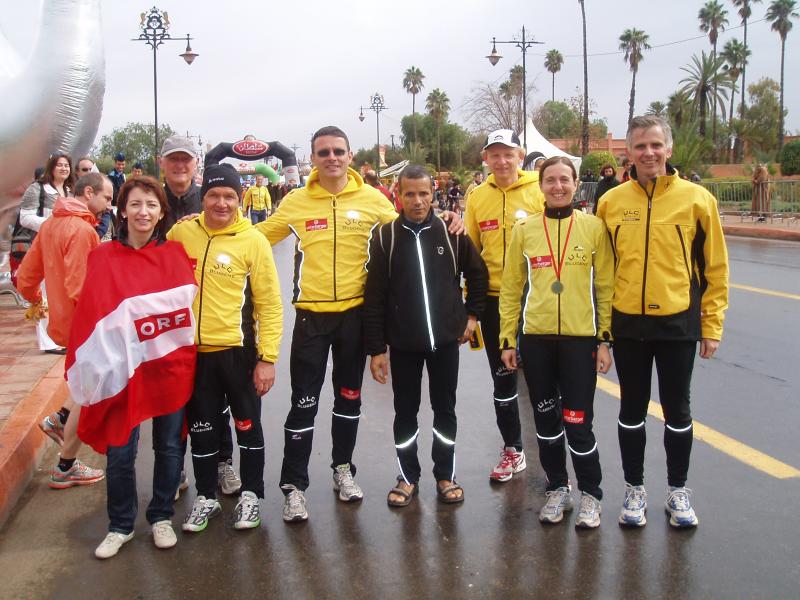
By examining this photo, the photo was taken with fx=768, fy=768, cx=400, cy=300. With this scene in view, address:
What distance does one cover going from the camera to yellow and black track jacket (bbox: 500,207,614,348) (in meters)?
3.60

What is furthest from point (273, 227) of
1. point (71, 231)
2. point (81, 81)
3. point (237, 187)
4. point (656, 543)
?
point (81, 81)

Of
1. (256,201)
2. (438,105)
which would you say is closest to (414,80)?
(438,105)

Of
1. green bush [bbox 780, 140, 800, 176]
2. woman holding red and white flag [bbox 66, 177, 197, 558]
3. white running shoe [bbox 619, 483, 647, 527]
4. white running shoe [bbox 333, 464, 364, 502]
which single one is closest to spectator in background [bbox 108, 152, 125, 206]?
woman holding red and white flag [bbox 66, 177, 197, 558]

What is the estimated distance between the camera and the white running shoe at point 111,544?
11.4 feet

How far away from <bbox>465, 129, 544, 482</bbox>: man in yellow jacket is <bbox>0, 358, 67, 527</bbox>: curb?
8.45 feet

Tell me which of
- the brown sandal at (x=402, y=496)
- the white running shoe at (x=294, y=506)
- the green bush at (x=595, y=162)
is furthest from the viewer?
the green bush at (x=595, y=162)

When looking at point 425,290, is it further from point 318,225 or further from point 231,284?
point 231,284

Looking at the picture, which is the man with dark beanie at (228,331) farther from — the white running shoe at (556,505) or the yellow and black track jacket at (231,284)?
the white running shoe at (556,505)

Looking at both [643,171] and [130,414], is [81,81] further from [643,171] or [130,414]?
[643,171]

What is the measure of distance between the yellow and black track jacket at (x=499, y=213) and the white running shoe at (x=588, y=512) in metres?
1.17

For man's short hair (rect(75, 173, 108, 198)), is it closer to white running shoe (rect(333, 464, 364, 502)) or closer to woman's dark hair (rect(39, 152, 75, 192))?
white running shoe (rect(333, 464, 364, 502))

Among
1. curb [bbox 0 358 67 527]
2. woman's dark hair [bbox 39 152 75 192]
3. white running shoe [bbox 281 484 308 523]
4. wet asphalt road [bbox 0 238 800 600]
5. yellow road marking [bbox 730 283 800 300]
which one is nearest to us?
wet asphalt road [bbox 0 238 800 600]

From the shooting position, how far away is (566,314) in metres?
3.59

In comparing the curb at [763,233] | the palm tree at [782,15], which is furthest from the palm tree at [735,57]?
the curb at [763,233]
